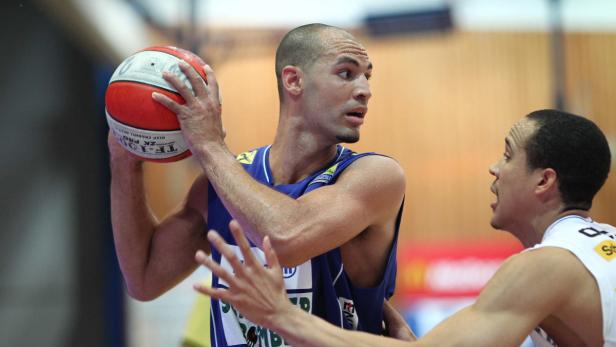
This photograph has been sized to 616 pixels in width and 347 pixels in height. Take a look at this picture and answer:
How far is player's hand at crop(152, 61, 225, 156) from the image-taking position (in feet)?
9.09

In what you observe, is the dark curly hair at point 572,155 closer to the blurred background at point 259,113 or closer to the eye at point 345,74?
the eye at point 345,74

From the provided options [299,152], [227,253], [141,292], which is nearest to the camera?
[227,253]

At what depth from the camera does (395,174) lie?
288cm

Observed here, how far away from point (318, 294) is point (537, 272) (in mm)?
821

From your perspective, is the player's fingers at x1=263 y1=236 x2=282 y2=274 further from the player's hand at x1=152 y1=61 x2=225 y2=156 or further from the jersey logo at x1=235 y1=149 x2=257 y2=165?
the jersey logo at x1=235 y1=149 x2=257 y2=165

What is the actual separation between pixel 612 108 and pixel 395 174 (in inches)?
345

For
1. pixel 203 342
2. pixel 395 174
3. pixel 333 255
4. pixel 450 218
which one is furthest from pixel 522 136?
pixel 450 218

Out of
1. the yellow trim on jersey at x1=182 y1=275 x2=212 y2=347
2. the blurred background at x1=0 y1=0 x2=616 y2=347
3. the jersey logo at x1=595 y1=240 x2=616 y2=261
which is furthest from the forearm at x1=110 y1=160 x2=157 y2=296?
the blurred background at x1=0 y1=0 x2=616 y2=347

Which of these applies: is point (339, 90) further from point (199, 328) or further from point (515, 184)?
point (199, 328)

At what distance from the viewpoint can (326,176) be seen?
9.69 feet

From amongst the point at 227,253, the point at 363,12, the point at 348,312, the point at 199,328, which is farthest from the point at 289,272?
the point at 363,12

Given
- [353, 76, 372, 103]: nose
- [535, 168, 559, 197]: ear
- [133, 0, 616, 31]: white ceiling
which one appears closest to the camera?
[535, 168, 559, 197]: ear

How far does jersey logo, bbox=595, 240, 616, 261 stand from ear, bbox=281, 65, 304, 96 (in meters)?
1.26

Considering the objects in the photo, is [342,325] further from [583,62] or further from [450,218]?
[583,62]
